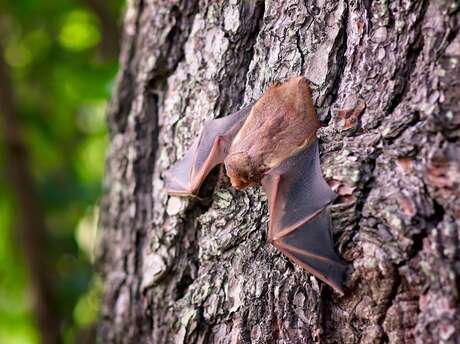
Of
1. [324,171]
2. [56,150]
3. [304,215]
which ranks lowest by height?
[56,150]

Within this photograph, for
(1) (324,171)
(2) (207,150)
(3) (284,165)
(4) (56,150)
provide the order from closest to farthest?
(1) (324,171)
(3) (284,165)
(2) (207,150)
(4) (56,150)

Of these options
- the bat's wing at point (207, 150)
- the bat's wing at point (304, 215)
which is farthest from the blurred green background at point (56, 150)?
the bat's wing at point (304, 215)

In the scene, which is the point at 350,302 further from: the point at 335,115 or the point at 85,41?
the point at 85,41

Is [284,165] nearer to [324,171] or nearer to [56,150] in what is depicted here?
[324,171]

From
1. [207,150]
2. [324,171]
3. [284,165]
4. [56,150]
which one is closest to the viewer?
[324,171]

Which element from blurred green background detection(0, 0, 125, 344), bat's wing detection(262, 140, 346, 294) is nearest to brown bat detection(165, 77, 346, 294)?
bat's wing detection(262, 140, 346, 294)

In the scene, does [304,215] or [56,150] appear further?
[56,150]

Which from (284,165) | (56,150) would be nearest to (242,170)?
(284,165)

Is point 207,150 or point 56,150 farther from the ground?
point 207,150
